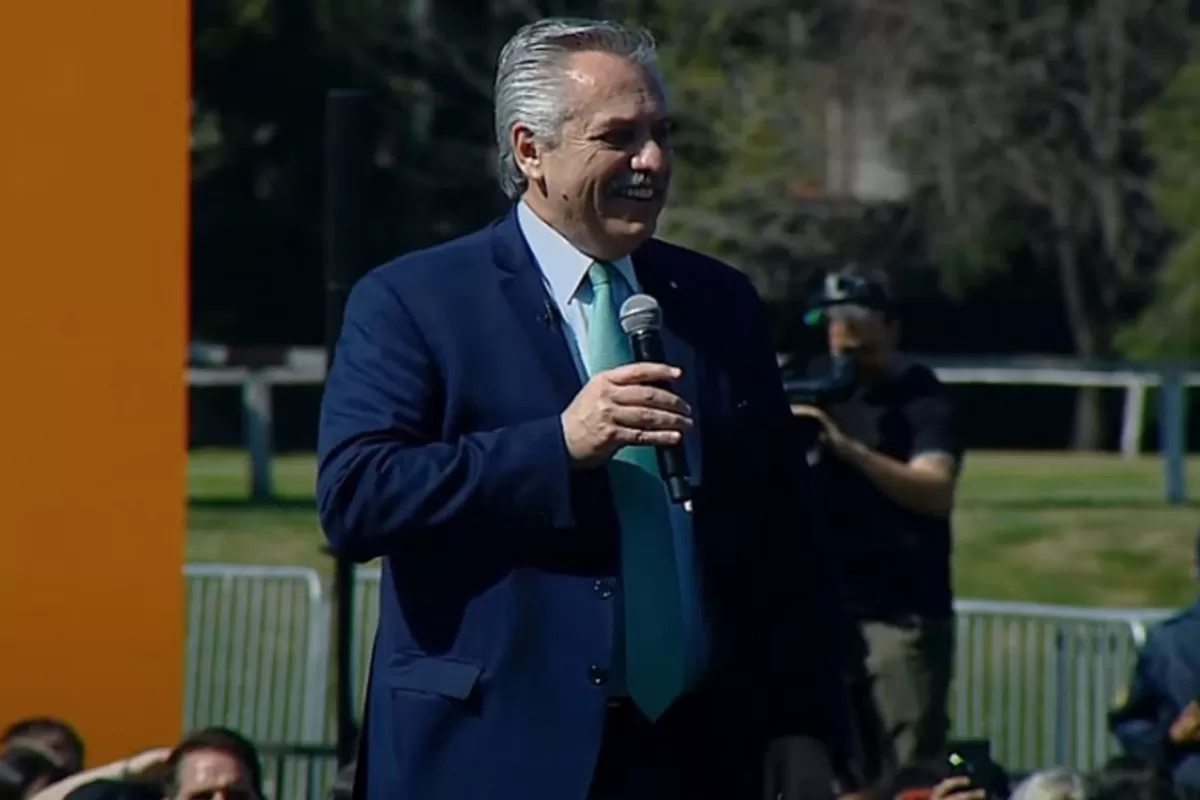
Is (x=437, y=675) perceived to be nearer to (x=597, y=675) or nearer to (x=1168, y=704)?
(x=597, y=675)

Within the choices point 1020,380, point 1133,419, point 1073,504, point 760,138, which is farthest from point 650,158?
point 760,138

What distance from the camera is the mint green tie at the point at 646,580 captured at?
3133mm

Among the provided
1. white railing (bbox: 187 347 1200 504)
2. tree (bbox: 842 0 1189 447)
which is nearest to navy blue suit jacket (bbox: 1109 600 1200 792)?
white railing (bbox: 187 347 1200 504)

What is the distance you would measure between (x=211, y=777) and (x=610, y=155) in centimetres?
288

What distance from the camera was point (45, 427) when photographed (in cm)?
580

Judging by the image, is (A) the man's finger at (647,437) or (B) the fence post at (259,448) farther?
(B) the fence post at (259,448)

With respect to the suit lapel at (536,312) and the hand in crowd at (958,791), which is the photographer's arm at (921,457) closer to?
the hand in crowd at (958,791)

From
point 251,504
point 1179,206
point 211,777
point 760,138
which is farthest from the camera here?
point 760,138

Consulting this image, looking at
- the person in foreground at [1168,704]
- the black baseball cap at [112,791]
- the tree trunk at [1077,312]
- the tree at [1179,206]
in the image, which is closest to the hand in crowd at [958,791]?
the person in foreground at [1168,704]

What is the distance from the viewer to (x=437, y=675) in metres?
3.12

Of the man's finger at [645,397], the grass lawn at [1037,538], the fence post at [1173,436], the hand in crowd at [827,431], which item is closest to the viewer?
the man's finger at [645,397]

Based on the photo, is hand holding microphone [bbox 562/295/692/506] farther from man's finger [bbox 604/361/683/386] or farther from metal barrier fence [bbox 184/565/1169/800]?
metal barrier fence [bbox 184/565/1169/800]

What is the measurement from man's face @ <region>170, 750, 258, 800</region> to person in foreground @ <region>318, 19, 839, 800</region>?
245 cm

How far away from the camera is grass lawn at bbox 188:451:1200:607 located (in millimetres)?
13664
